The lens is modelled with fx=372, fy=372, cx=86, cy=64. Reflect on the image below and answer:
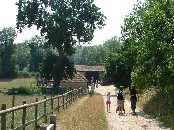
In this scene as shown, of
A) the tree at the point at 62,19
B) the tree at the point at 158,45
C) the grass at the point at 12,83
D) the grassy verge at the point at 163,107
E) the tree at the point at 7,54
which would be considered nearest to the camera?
the grassy verge at the point at 163,107

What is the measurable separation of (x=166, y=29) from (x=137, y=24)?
1013 centimetres

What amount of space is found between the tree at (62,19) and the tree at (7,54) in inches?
1953

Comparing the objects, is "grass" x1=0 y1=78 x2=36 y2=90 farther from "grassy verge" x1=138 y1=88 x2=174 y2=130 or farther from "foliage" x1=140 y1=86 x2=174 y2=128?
"foliage" x1=140 y1=86 x2=174 y2=128

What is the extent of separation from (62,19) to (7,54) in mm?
58278

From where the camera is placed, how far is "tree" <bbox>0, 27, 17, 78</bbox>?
10750 cm

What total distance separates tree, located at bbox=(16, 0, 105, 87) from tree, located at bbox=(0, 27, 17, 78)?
49597 millimetres

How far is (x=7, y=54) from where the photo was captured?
112m

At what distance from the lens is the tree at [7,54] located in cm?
10750

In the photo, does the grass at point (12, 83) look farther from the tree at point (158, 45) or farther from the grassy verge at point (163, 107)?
the tree at point (158, 45)

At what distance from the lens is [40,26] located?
58.8 metres

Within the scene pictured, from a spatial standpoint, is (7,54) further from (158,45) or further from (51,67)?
(158,45)

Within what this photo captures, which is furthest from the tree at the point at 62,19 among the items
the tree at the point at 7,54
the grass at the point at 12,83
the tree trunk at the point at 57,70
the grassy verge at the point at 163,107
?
the tree at the point at 7,54

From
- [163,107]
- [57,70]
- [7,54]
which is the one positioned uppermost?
[7,54]

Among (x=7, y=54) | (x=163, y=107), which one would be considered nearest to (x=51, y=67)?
(x=163, y=107)
